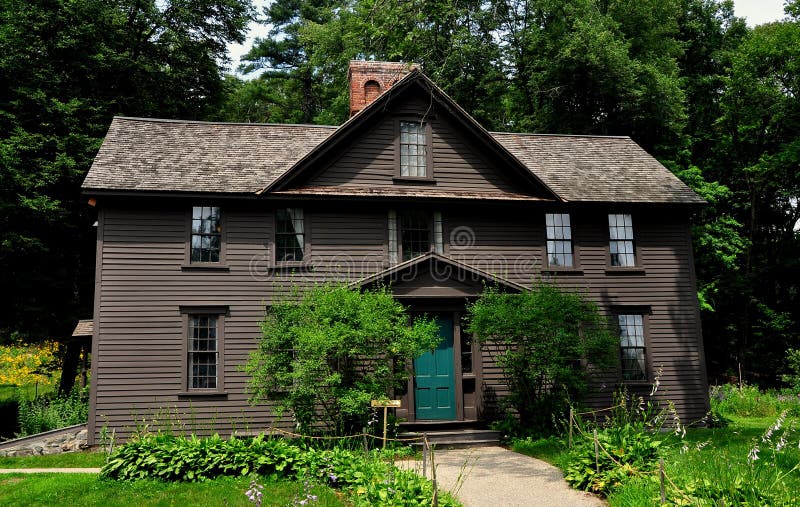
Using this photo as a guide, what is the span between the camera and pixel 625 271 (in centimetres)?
1808

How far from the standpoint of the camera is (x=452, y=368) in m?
16.0

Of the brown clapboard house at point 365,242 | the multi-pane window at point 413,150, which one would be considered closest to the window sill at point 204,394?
the brown clapboard house at point 365,242

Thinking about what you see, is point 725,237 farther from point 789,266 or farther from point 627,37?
point 627,37

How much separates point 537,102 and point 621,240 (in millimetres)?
13934

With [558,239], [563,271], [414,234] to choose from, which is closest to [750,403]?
[563,271]

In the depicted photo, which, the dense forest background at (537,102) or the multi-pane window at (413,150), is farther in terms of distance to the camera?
the dense forest background at (537,102)

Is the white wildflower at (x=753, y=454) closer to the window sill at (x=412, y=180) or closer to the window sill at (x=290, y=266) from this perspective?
the window sill at (x=290, y=266)

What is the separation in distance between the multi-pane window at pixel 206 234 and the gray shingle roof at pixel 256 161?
69 cm

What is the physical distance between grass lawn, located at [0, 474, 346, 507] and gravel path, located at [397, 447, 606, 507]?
1892mm

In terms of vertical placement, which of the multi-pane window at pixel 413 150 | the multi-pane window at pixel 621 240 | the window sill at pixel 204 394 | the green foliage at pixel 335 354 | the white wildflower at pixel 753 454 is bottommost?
the white wildflower at pixel 753 454

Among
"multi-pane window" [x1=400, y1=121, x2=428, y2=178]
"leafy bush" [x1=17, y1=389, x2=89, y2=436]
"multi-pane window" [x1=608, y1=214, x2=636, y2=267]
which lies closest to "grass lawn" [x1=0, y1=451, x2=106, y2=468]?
"leafy bush" [x1=17, y1=389, x2=89, y2=436]

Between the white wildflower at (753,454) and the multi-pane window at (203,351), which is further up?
the multi-pane window at (203,351)

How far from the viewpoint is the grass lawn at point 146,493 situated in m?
9.45

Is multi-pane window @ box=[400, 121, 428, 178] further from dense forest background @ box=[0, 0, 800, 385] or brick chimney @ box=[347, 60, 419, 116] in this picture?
dense forest background @ box=[0, 0, 800, 385]
